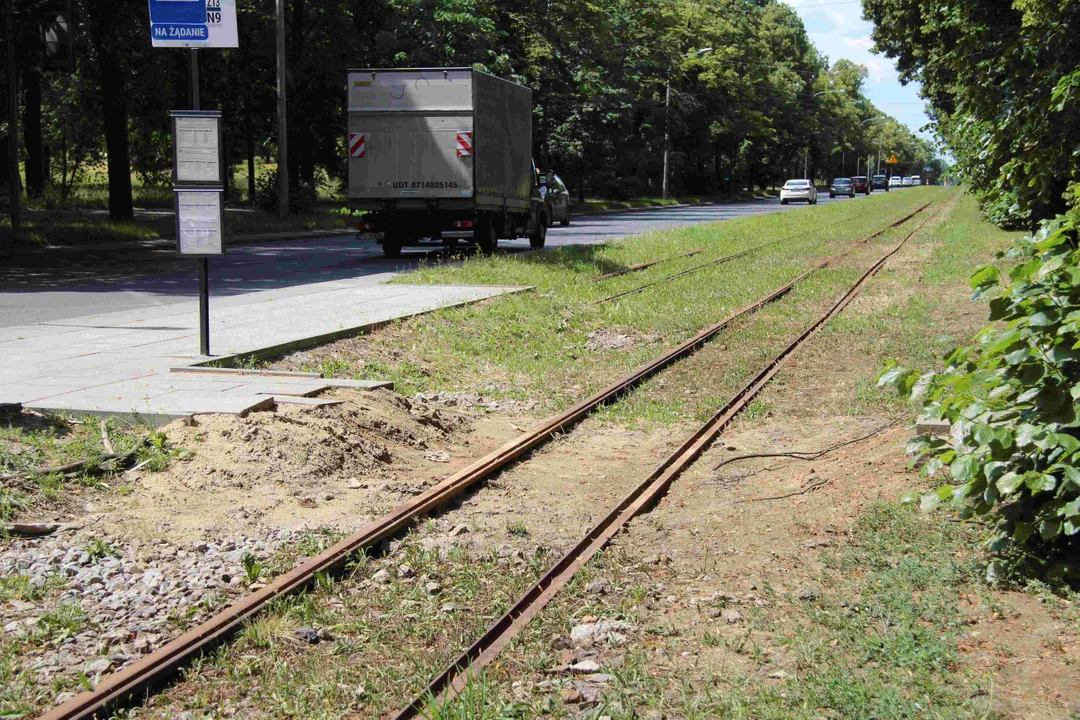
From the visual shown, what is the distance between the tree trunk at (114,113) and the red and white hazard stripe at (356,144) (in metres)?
8.69

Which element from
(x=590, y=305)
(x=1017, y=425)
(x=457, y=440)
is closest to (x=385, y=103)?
(x=590, y=305)

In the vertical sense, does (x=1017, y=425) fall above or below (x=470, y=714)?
above

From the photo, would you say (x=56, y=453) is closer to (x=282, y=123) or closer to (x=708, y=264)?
(x=708, y=264)

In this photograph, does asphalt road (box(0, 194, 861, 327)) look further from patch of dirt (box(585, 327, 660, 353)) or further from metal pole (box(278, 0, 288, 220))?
patch of dirt (box(585, 327, 660, 353))

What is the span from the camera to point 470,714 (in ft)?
11.6

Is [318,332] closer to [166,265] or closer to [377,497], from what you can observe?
[377,497]

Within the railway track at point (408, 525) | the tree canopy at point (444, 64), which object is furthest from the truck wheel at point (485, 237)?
the railway track at point (408, 525)

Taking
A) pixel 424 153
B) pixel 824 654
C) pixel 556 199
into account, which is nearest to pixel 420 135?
pixel 424 153

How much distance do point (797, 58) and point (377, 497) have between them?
373ft

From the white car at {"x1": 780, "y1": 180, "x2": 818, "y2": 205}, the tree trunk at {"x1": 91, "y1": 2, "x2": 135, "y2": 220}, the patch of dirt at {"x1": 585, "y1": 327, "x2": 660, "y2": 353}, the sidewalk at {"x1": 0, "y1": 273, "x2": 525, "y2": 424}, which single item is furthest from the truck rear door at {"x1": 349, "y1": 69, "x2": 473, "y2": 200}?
the white car at {"x1": 780, "y1": 180, "x2": 818, "y2": 205}

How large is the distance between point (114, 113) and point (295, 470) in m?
25.0

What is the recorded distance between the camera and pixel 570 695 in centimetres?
379

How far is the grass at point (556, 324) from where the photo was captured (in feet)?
32.2

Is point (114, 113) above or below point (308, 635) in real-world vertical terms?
Answer: above
